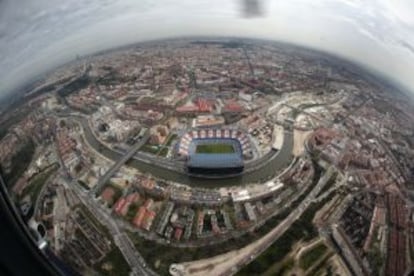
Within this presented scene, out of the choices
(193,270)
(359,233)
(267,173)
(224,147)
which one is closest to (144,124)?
(224,147)

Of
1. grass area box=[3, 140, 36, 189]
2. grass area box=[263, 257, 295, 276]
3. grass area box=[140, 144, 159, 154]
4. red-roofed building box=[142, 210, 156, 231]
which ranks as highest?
grass area box=[3, 140, 36, 189]

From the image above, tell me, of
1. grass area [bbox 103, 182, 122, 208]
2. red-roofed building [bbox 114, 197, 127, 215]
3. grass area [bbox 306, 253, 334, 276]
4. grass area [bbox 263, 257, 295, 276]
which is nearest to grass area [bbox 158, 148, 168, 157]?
grass area [bbox 103, 182, 122, 208]

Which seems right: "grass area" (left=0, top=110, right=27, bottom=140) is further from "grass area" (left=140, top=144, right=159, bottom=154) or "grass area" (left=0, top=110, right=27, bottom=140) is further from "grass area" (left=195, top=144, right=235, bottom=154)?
"grass area" (left=195, top=144, right=235, bottom=154)

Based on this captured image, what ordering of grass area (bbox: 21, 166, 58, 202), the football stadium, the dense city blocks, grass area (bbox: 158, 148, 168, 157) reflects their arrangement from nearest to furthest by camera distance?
the dense city blocks
grass area (bbox: 21, 166, 58, 202)
the football stadium
grass area (bbox: 158, 148, 168, 157)

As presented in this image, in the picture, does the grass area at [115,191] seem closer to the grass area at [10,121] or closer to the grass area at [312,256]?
the grass area at [10,121]

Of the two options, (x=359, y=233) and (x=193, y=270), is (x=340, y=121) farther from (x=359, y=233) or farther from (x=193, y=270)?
(x=193, y=270)

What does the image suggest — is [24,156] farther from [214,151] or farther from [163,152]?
[214,151]
